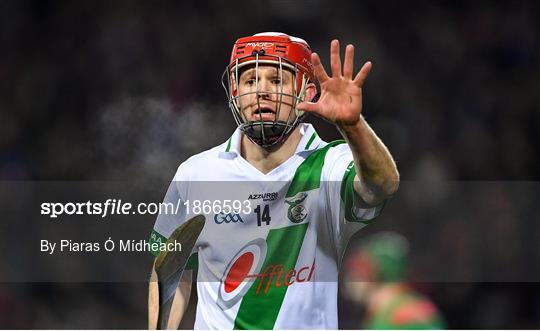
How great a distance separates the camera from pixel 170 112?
5.88 metres

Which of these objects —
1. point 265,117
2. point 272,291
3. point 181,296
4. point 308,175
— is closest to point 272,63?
point 265,117

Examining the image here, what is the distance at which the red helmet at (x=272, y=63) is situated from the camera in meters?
3.41

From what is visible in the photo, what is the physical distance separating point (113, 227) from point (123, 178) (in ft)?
2.70

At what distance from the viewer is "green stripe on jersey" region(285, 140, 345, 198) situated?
11.3 feet

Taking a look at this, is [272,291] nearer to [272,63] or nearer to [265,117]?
[265,117]

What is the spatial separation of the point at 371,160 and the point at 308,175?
0.45 metres

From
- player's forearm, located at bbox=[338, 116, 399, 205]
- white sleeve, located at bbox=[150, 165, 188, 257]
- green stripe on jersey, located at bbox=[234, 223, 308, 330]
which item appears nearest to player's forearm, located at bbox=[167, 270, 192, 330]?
white sleeve, located at bbox=[150, 165, 188, 257]

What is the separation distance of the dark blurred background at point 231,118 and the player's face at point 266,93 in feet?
6.40

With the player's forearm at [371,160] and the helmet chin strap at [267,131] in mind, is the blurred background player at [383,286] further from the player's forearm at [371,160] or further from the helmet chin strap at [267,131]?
the player's forearm at [371,160]

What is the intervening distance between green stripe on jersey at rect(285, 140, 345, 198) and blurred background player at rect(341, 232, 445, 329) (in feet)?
5.21

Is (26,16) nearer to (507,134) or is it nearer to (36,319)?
(36,319)

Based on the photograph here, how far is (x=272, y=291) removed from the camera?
3.36 metres

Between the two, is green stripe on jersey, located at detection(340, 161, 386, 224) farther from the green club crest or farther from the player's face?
the player's face

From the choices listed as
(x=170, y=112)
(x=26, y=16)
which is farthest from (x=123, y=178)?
(x=26, y=16)
